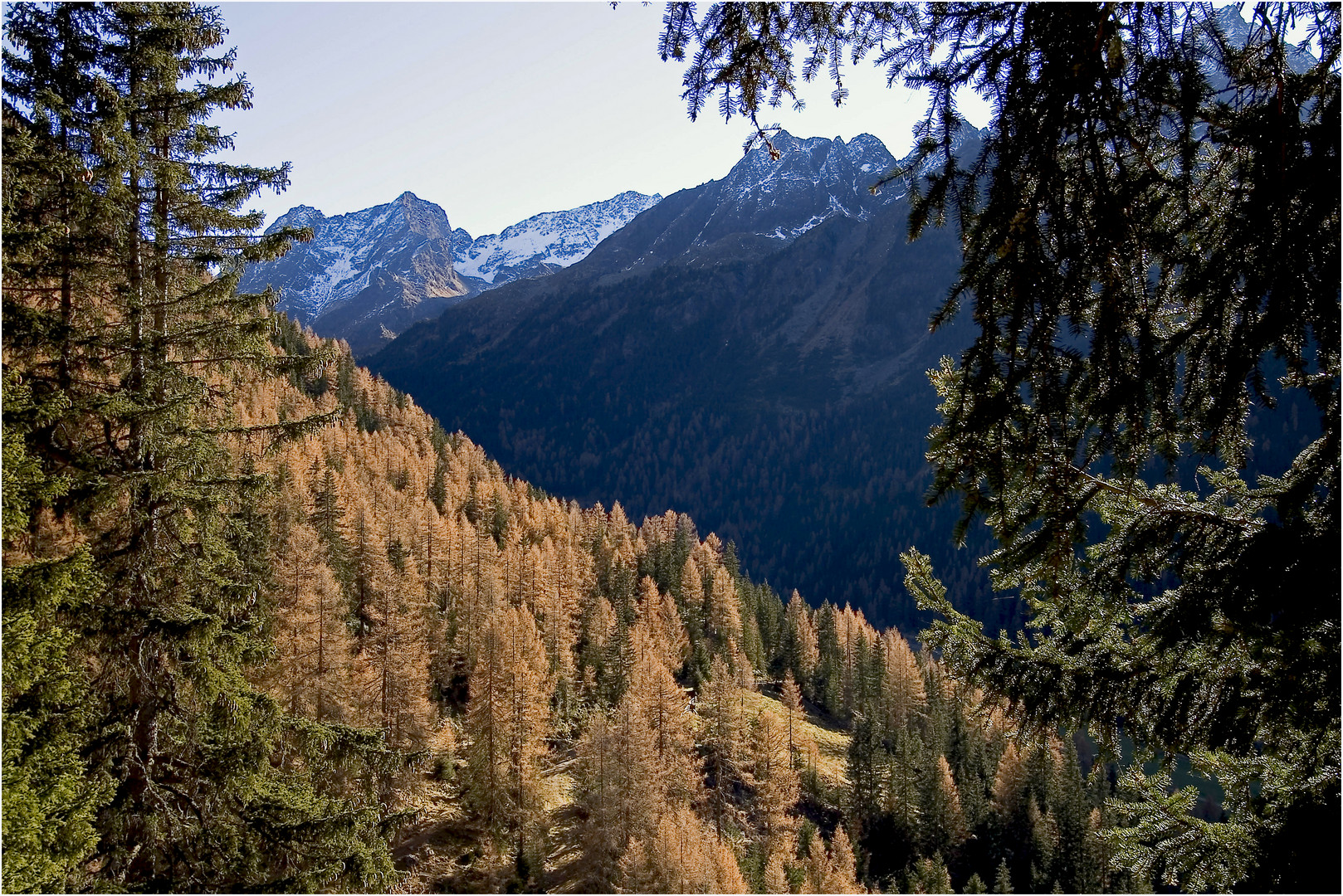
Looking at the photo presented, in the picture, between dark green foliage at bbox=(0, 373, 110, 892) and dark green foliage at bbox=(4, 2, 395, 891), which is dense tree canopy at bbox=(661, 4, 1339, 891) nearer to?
dark green foliage at bbox=(0, 373, 110, 892)

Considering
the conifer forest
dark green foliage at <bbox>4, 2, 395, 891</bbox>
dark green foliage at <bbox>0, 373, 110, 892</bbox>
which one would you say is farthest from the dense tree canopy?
Result: dark green foliage at <bbox>4, 2, 395, 891</bbox>

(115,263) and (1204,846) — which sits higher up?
(115,263)

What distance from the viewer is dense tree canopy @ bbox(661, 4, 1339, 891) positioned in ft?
9.17

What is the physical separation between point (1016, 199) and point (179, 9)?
33.4ft

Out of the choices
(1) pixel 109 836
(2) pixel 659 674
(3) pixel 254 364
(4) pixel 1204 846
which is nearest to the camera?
(4) pixel 1204 846

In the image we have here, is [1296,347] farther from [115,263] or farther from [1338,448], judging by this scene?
[115,263]

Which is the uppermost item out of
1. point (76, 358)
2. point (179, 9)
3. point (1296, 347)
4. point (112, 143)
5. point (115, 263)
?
point (179, 9)

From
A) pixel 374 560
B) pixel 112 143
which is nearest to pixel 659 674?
pixel 374 560

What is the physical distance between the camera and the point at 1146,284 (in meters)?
3.10

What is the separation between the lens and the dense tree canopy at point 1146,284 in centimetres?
279

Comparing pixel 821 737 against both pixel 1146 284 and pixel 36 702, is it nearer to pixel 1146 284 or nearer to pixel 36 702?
pixel 36 702

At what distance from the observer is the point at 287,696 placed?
68.2 feet

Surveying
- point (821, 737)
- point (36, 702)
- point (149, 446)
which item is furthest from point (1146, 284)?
point (821, 737)

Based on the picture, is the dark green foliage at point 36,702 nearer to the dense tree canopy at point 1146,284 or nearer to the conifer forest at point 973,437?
the conifer forest at point 973,437
